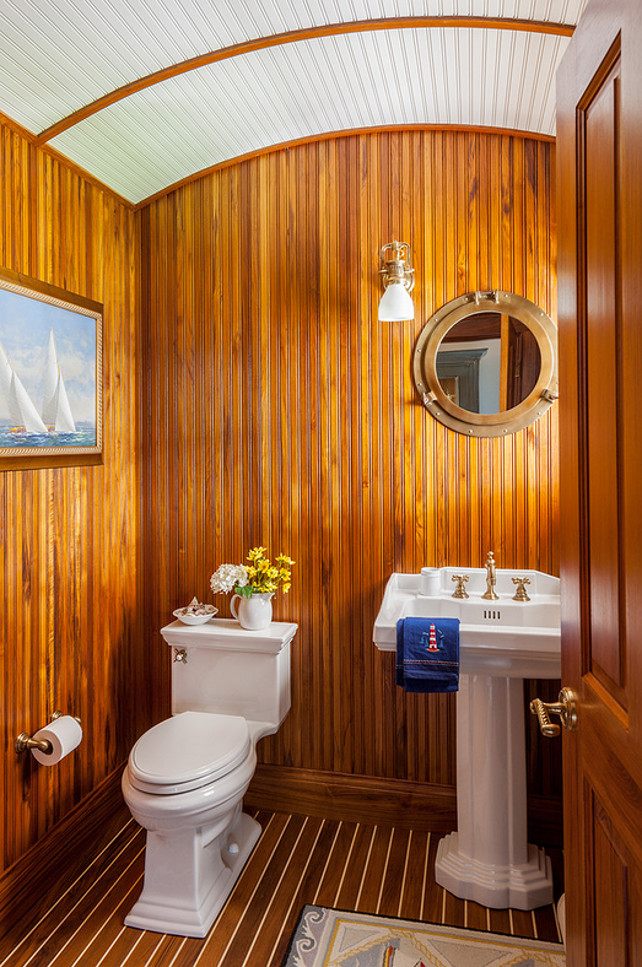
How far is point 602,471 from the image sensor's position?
93 cm

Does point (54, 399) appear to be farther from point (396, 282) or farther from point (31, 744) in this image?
point (396, 282)

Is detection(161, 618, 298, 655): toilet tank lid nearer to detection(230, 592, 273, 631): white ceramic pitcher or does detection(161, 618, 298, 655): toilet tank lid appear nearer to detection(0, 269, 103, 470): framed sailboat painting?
detection(230, 592, 273, 631): white ceramic pitcher

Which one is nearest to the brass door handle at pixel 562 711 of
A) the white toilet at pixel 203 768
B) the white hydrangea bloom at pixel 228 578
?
the white toilet at pixel 203 768

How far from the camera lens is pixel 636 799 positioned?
0.80m

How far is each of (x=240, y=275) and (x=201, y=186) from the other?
42 centimetres

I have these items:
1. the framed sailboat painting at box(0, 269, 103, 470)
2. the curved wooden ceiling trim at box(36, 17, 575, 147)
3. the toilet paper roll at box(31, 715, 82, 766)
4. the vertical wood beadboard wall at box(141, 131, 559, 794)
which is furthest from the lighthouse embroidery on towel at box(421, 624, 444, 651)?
the curved wooden ceiling trim at box(36, 17, 575, 147)

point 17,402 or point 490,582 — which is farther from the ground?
point 17,402

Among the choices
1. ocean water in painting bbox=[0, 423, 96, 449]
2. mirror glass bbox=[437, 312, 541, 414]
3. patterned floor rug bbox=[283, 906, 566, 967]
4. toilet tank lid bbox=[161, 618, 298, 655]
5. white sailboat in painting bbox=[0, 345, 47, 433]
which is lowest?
patterned floor rug bbox=[283, 906, 566, 967]

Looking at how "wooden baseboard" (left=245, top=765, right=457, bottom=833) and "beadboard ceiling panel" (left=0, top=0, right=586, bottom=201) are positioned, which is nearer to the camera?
"beadboard ceiling panel" (left=0, top=0, right=586, bottom=201)

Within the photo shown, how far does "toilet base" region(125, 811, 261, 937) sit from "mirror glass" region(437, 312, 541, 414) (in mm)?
1756

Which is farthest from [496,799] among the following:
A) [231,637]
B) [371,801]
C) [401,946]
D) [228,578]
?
[228,578]

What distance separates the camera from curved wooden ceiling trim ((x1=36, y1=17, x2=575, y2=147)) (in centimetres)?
165

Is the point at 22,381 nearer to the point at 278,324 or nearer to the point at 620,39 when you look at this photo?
the point at 278,324

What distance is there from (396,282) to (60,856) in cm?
237
